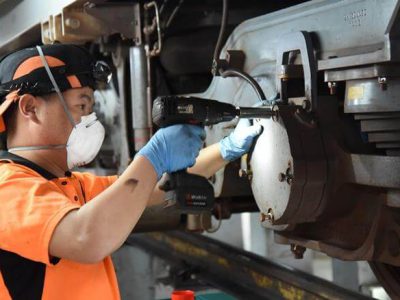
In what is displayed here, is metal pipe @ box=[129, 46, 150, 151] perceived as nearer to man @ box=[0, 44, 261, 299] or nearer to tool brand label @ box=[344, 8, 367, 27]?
man @ box=[0, 44, 261, 299]

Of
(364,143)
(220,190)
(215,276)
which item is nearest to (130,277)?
(215,276)

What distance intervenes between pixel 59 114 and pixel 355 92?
0.75 metres

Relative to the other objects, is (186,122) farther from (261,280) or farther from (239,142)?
(261,280)

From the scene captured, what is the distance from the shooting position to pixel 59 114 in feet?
5.32

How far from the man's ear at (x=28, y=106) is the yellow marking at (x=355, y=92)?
80cm

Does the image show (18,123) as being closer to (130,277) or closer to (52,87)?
(52,87)

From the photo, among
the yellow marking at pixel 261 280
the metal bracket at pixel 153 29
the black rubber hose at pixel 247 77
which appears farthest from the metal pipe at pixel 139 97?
the yellow marking at pixel 261 280

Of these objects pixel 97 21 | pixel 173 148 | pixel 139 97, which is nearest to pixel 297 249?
pixel 173 148

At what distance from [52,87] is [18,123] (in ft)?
0.45

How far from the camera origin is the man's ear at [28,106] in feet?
5.18

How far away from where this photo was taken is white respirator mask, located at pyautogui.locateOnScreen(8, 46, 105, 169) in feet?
5.32

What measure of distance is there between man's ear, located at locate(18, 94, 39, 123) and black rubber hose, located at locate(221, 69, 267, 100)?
2.25 feet

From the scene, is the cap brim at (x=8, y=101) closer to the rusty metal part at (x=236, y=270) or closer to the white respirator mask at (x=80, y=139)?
the white respirator mask at (x=80, y=139)

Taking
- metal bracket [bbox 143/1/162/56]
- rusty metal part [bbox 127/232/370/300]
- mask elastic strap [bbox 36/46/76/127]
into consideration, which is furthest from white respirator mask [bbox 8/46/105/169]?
rusty metal part [bbox 127/232/370/300]
